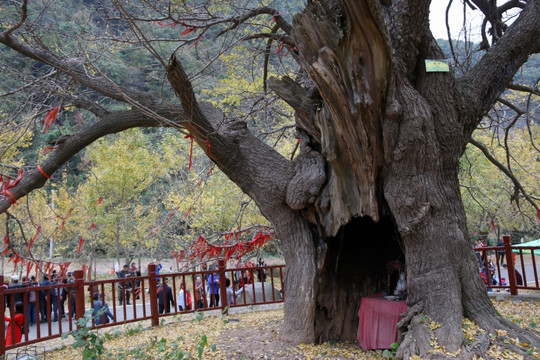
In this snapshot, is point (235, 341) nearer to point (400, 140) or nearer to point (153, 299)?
point (153, 299)

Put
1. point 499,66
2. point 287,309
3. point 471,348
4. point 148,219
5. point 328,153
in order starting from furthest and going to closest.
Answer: point 148,219 < point 287,309 < point 499,66 < point 328,153 < point 471,348

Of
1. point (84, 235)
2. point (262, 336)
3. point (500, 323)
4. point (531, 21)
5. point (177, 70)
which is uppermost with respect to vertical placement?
point (531, 21)

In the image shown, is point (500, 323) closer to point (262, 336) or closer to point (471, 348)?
point (471, 348)

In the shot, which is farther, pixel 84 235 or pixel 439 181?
pixel 84 235

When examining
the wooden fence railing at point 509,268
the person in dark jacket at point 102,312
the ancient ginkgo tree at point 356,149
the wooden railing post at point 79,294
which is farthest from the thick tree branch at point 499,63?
the wooden railing post at point 79,294

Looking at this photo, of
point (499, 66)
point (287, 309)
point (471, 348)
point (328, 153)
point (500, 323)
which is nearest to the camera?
point (471, 348)

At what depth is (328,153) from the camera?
4.59 m

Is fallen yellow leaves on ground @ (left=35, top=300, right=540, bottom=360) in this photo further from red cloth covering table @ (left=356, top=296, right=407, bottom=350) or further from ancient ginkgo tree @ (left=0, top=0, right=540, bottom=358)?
ancient ginkgo tree @ (left=0, top=0, right=540, bottom=358)

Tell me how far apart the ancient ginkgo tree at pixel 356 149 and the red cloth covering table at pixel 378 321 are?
327 mm

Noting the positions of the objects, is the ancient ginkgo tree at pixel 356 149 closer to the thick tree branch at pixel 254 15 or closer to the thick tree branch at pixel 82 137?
the thick tree branch at pixel 82 137

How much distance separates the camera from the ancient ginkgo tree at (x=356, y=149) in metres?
3.87

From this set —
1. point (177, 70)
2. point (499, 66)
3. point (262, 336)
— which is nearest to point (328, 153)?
point (177, 70)

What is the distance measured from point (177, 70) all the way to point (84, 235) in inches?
714

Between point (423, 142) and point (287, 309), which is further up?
point (423, 142)
